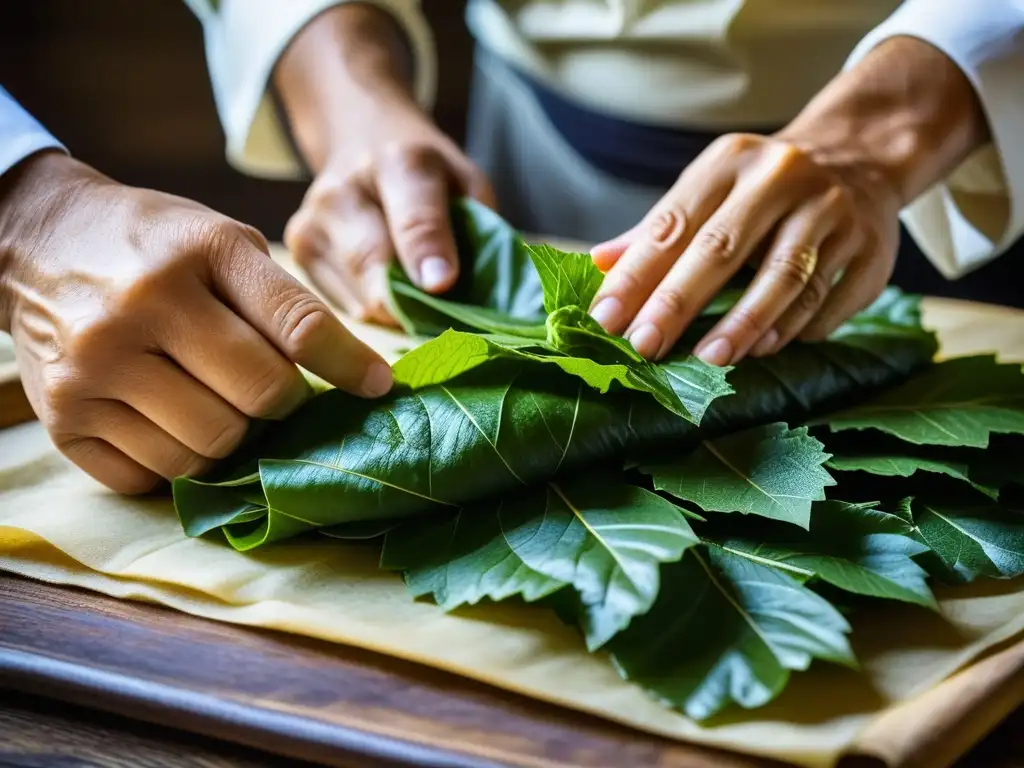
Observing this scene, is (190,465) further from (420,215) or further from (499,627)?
(420,215)

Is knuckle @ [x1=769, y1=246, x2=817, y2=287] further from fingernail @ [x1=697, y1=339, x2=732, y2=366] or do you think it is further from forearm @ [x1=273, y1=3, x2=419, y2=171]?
forearm @ [x1=273, y1=3, x2=419, y2=171]

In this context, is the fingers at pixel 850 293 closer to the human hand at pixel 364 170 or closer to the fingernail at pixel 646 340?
the fingernail at pixel 646 340

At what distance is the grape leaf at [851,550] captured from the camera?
0.79m

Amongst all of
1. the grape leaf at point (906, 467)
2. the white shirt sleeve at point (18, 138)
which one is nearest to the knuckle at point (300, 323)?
the white shirt sleeve at point (18, 138)

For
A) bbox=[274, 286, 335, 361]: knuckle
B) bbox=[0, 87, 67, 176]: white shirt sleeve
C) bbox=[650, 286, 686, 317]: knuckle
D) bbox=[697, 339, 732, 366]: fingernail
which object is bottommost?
bbox=[697, 339, 732, 366]: fingernail

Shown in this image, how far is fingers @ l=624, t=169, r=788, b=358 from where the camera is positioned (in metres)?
1.03

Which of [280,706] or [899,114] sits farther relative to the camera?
[899,114]

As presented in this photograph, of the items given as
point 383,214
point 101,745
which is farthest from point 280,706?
point 383,214

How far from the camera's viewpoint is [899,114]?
1320 millimetres

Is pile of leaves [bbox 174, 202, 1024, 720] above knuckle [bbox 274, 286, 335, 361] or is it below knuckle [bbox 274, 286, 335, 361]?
below

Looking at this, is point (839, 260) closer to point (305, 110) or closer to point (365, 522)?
point (365, 522)

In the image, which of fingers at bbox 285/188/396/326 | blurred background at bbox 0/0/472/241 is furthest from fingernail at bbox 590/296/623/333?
blurred background at bbox 0/0/472/241

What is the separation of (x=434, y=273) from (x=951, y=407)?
0.66m

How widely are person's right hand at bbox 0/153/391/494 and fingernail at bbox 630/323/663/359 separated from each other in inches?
9.8
